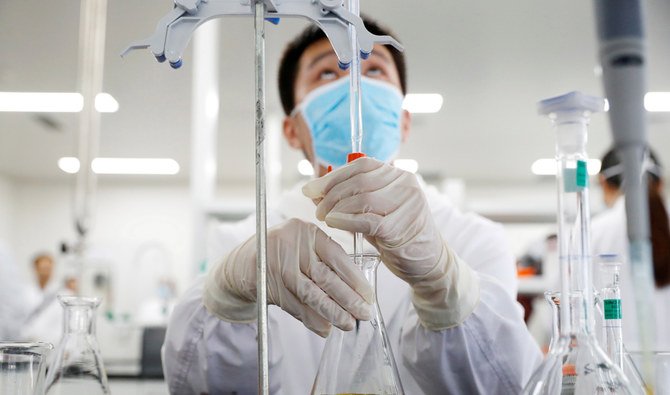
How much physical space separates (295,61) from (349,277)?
818 millimetres

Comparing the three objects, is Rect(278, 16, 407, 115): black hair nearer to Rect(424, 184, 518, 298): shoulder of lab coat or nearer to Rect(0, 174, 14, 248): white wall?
Rect(424, 184, 518, 298): shoulder of lab coat

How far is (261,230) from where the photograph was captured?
0.46 m

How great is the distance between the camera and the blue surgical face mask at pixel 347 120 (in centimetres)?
114

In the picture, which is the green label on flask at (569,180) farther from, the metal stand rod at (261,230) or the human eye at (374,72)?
the human eye at (374,72)

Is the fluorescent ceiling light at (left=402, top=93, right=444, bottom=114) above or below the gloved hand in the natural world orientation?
above

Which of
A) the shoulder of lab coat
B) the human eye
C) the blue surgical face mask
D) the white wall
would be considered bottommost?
the shoulder of lab coat

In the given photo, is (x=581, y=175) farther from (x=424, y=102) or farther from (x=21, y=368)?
(x=424, y=102)

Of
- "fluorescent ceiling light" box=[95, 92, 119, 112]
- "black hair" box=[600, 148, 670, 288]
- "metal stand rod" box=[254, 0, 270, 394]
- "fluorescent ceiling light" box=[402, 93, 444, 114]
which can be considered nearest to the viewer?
"metal stand rod" box=[254, 0, 270, 394]

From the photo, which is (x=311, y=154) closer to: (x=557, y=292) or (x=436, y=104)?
(x=557, y=292)

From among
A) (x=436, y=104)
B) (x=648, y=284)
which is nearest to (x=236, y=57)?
(x=436, y=104)

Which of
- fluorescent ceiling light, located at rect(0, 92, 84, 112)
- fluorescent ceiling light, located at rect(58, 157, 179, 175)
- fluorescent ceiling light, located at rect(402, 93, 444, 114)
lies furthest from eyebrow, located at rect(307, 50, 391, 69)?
fluorescent ceiling light, located at rect(58, 157, 179, 175)

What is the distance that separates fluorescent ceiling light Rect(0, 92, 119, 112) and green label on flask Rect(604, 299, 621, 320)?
474 cm

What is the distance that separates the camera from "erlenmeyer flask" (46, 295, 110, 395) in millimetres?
602

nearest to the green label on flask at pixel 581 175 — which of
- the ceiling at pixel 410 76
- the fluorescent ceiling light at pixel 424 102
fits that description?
the ceiling at pixel 410 76
